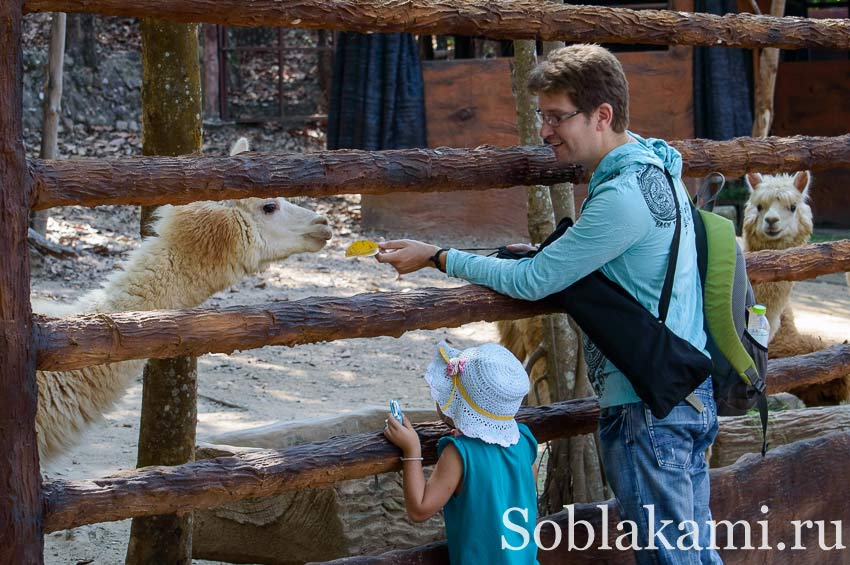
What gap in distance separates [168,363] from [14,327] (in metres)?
1.66

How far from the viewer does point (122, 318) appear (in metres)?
2.74

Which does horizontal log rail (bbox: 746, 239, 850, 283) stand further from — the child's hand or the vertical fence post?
the vertical fence post

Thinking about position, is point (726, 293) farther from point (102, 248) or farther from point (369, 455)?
point (102, 248)

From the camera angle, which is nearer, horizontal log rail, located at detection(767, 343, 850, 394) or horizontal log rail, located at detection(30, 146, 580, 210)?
horizontal log rail, located at detection(30, 146, 580, 210)

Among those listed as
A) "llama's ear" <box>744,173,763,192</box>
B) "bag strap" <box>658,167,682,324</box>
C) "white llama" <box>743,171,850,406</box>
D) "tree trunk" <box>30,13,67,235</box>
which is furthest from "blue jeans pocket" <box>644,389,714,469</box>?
"tree trunk" <box>30,13,67,235</box>

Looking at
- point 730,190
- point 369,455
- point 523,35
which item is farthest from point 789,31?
point 730,190

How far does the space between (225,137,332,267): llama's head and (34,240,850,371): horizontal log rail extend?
1.87m

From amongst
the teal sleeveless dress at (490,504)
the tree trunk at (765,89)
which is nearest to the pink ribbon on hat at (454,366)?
the teal sleeveless dress at (490,504)

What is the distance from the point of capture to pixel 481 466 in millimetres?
2867

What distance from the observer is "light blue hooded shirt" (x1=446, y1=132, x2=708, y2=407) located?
2.69 m

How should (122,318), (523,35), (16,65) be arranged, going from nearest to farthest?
(16,65) < (122,318) < (523,35)

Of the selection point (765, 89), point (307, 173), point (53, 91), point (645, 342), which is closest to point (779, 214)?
point (765, 89)

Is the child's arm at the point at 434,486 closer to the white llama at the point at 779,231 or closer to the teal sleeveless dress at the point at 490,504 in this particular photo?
the teal sleeveless dress at the point at 490,504

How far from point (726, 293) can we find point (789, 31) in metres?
1.76
